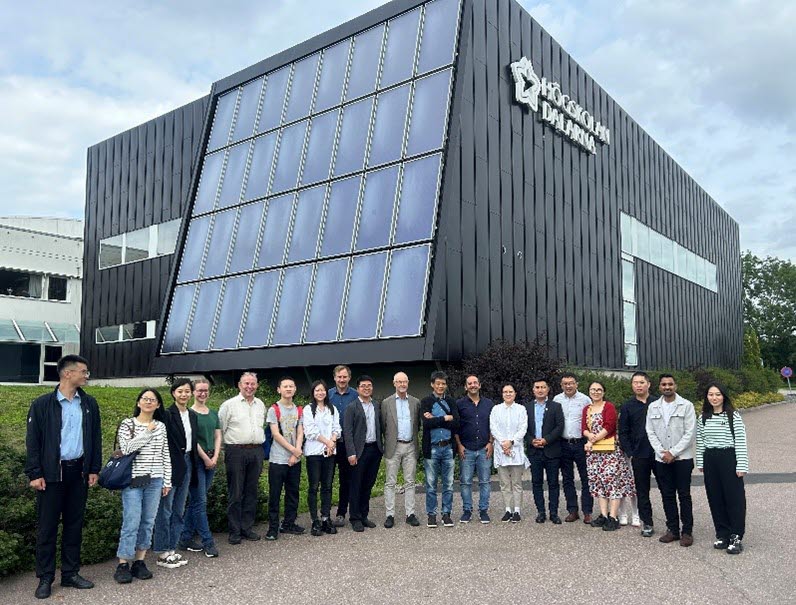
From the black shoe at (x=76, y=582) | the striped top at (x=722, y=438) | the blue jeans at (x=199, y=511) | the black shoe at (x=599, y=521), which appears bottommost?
the black shoe at (x=76, y=582)

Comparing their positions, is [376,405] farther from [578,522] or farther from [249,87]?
[249,87]

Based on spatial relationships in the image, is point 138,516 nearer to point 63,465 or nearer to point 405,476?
point 63,465

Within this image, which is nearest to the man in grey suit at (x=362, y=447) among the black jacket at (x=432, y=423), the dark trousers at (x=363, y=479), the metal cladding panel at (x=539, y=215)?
the dark trousers at (x=363, y=479)

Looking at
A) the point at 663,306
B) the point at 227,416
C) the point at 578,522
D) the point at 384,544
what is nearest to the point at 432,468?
the point at 384,544

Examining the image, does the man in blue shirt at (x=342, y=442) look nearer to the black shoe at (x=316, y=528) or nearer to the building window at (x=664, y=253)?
the black shoe at (x=316, y=528)

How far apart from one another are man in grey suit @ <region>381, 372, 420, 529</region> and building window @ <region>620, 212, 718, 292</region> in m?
19.2

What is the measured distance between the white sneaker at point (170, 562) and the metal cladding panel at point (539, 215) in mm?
8626

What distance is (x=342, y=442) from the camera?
9016 millimetres

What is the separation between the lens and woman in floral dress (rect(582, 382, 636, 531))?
28.5 feet

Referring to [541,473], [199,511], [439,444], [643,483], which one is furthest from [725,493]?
[199,511]

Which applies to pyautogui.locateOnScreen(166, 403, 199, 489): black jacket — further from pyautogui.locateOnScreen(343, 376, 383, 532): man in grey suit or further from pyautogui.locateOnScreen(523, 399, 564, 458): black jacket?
pyautogui.locateOnScreen(523, 399, 564, 458): black jacket

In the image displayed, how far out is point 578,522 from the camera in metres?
9.05

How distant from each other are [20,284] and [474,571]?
33180 millimetres

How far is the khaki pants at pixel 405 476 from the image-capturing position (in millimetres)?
9000
